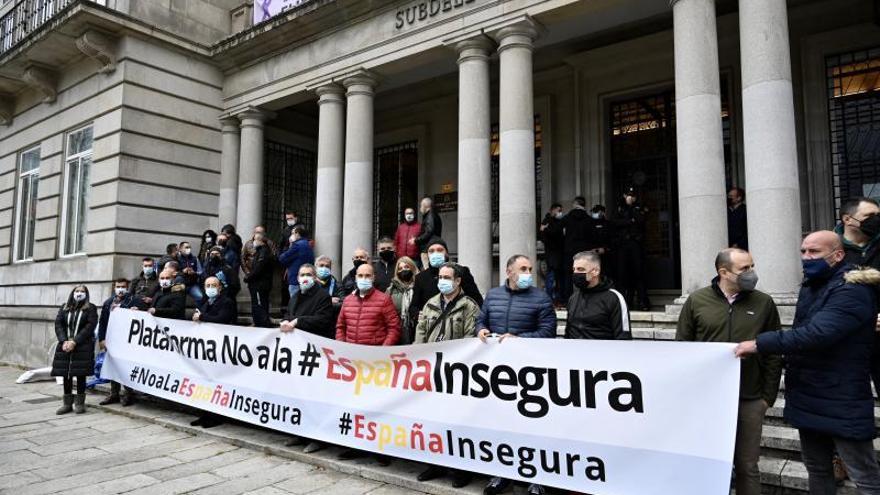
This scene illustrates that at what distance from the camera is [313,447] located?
6055 mm

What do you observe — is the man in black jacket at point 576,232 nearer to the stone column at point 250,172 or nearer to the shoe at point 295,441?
the shoe at point 295,441

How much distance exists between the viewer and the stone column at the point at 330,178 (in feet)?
39.2

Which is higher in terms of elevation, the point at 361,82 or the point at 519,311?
the point at 361,82

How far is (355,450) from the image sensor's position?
5.91m

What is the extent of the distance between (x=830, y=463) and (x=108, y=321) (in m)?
9.63

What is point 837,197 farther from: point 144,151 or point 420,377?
point 144,151

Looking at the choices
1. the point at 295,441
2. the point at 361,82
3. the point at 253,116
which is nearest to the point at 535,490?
the point at 295,441

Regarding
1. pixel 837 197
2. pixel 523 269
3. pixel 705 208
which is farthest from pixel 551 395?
pixel 837 197

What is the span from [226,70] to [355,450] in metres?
11.4

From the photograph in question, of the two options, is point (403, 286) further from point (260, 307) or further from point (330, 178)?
point (330, 178)

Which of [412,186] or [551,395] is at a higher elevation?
[412,186]

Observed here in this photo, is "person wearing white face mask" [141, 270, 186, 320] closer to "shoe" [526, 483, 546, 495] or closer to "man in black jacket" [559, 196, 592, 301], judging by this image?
"shoe" [526, 483, 546, 495]

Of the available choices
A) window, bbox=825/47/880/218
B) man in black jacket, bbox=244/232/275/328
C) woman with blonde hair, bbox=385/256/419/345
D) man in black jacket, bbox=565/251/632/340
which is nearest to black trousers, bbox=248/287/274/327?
man in black jacket, bbox=244/232/275/328

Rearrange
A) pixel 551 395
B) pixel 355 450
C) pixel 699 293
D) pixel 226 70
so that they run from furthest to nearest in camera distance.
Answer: pixel 226 70 → pixel 355 450 → pixel 551 395 → pixel 699 293
